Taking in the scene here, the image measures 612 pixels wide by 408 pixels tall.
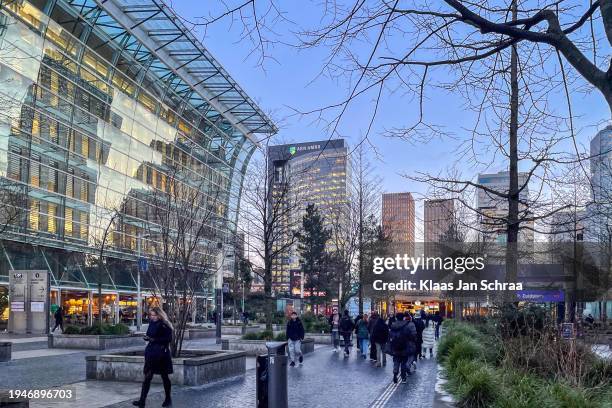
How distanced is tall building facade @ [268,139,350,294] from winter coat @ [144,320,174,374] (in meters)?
3.69

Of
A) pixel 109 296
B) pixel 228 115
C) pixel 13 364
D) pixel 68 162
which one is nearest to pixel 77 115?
pixel 68 162

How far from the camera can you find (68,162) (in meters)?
44.7

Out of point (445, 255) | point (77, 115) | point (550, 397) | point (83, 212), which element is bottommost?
point (550, 397)

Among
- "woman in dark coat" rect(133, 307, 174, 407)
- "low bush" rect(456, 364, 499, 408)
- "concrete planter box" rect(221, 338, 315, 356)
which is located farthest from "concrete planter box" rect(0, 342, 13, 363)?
"low bush" rect(456, 364, 499, 408)

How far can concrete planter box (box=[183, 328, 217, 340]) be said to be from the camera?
3403cm

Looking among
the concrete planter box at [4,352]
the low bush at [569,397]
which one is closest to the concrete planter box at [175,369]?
the concrete planter box at [4,352]

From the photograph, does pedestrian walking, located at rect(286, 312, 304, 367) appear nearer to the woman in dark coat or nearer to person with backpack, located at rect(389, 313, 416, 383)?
person with backpack, located at rect(389, 313, 416, 383)

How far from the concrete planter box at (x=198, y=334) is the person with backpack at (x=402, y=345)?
64.9ft

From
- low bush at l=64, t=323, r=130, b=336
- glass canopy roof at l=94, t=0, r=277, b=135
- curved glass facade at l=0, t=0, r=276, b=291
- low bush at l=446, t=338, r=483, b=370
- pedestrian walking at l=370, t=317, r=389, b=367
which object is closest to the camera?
low bush at l=446, t=338, r=483, b=370

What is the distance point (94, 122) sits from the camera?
48.0m

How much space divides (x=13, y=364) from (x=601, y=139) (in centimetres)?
1629

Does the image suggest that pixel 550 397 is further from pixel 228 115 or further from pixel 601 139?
pixel 228 115

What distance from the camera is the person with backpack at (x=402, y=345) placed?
50.8 ft

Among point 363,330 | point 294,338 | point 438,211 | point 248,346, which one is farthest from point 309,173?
point 248,346
